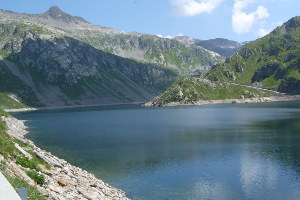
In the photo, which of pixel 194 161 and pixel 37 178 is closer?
pixel 37 178

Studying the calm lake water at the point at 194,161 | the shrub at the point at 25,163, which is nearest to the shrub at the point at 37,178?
the shrub at the point at 25,163

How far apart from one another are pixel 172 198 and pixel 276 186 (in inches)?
748

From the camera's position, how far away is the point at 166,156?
89.0 m

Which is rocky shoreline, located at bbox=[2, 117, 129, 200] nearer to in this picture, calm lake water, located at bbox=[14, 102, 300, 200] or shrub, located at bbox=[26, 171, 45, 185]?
shrub, located at bbox=[26, 171, 45, 185]

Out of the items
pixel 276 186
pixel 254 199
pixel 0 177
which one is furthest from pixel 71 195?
pixel 276 186

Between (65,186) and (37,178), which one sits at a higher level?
(37,178)

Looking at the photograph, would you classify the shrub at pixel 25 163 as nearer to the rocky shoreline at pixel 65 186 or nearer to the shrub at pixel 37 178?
the rocky shoreline at pixel 65 186

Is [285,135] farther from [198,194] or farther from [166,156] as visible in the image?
[198,194]

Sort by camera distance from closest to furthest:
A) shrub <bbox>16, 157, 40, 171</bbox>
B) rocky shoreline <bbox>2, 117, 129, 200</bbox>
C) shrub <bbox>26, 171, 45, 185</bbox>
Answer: rocky shoreline <bbox>2, 117, 129, 200</bbox>
shrub <bbox>26, 171, 45, 185</bbox>
shrub <bbox>16, 157, 40, 171</bbox>

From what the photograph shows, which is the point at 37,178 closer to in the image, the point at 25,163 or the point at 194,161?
the point at 25,163

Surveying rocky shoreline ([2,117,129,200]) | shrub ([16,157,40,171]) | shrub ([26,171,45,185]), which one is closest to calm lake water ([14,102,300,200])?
rocky shoreline ([2,117,129,200])

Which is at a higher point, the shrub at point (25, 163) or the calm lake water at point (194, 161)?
the shrub at point (25, 163)

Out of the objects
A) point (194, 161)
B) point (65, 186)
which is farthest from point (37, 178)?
point (194, 161)

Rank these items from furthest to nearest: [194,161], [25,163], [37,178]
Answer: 1. [194,161]
2. [25,163]
3. [37,178]
